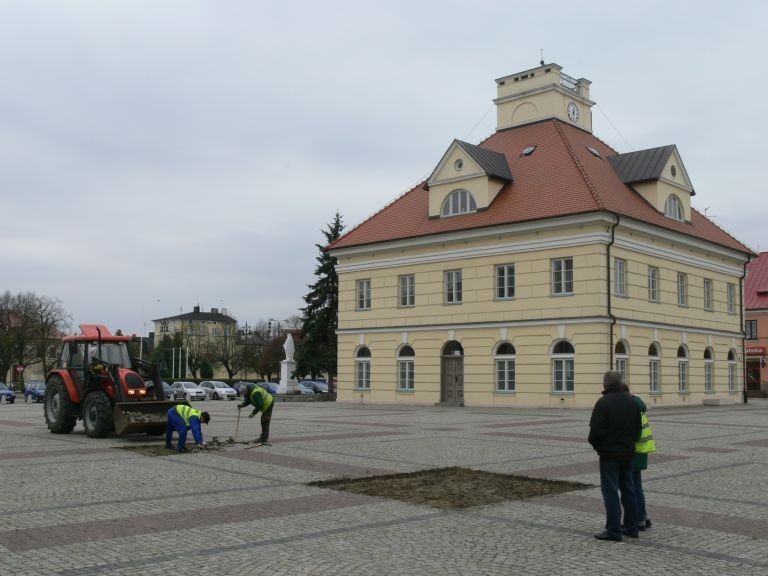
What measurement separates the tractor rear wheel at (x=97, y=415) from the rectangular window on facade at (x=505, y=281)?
2037cm

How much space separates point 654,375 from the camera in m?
36.7

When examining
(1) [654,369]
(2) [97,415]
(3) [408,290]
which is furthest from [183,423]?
(1) [654,369]

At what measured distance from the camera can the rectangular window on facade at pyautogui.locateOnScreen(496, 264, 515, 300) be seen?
36.0 meters

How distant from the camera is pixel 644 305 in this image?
36062mm

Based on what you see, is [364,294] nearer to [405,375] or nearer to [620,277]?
[405,375]

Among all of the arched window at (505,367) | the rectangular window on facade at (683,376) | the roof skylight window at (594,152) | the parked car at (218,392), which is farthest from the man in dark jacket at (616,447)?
the parked car at (218,392)

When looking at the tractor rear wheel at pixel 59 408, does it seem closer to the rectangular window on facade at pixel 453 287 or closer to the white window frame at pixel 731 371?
the rectangular window on facade at pixel 453 287

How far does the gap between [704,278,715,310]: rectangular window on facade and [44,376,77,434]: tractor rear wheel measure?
3096cm

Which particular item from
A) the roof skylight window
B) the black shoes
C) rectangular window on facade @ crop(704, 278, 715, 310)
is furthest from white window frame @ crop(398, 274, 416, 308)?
the black shoes

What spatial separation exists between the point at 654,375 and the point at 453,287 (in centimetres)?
950

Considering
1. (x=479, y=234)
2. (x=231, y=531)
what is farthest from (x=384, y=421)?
(x=231, y=531)

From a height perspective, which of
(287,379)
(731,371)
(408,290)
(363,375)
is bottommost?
(287,379)

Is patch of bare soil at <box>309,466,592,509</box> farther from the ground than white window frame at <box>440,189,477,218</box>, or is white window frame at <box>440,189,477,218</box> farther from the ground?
white window frame at <box>440,189,477,218</box>

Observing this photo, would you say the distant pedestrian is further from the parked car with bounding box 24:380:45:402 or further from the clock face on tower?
the parked car with bounding box 24:380:45:402
